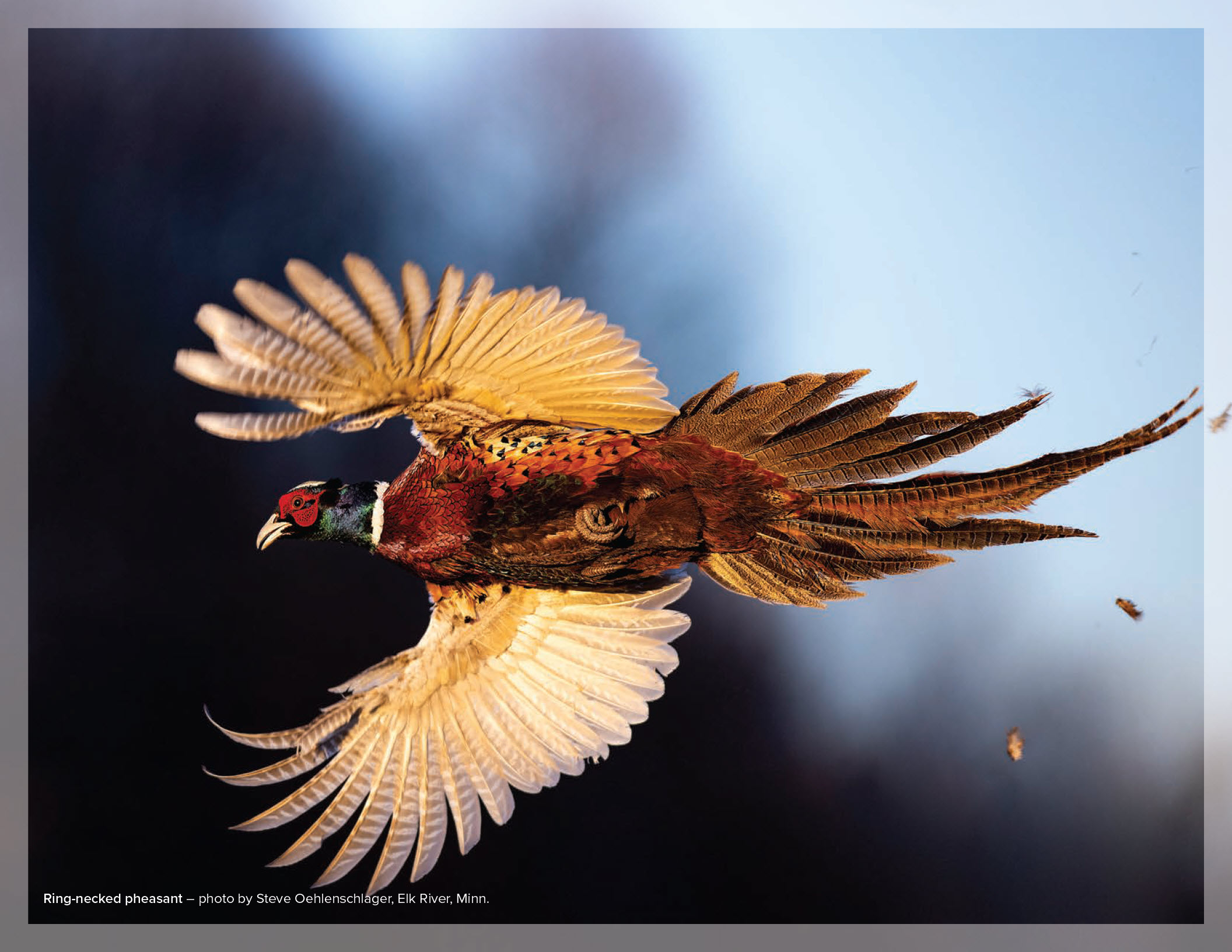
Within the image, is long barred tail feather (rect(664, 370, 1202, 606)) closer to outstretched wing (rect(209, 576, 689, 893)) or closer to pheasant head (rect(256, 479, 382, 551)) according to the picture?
outstretched wing (rect(209, 576, 689, 893))

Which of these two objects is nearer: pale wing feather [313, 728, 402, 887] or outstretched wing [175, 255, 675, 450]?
outstretched wing [175, 255, 675, 450]

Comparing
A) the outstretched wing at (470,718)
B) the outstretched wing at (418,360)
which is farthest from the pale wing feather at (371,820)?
the outstretched wing at (418,360)

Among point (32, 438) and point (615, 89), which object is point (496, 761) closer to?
point (32, 438)

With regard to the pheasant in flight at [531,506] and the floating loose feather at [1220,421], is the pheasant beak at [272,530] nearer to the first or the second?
the pheasant in flight at [531,506]

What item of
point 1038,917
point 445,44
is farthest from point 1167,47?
point 1038,917

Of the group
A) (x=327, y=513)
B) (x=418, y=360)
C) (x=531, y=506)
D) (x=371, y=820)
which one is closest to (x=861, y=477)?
(x=531, y=506)

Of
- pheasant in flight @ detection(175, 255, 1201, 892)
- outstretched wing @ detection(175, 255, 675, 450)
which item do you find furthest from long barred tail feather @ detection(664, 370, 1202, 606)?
outstretched wing @ detection(175, 255, 675, 450)

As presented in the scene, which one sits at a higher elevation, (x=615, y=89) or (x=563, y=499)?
(x=615, y=89)

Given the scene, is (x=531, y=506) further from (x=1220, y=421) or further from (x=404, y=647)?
(x=1220, y=421)
